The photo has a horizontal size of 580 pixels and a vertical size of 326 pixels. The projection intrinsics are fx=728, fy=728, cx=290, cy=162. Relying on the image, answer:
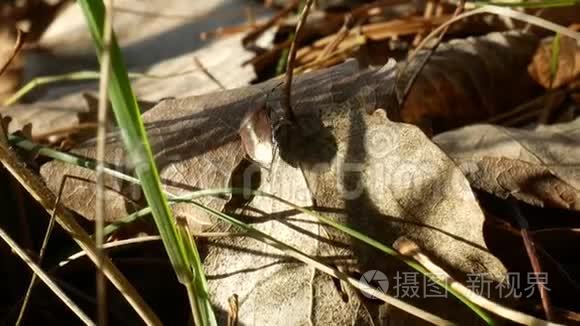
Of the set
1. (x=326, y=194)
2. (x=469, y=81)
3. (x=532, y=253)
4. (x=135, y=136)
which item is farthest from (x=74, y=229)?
(x=469, y=81)

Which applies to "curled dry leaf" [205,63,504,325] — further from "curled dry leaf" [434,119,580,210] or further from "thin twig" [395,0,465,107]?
"thin twig" [395,0,465,107]

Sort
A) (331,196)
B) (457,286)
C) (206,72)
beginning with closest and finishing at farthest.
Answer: (457,286) < (331,196) < (206,72)

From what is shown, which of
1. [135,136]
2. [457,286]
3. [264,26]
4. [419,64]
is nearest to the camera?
[135,136]

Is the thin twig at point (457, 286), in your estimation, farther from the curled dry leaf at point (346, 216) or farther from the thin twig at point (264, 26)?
the thin twig at point (264, 26)

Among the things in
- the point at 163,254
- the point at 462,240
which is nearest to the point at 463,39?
the point at 462,240

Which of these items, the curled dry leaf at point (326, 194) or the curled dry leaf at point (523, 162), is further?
the curled dry leaf at point (523, 162)

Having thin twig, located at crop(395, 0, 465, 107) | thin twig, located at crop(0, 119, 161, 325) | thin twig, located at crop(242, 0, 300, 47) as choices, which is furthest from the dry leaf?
thin twig, located at crop(242, 0, 300, 47)

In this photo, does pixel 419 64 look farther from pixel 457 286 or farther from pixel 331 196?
pixel 457 286

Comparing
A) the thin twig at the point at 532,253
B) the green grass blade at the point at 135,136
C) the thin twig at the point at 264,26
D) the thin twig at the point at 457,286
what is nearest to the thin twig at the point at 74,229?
the green grass blade at the point at 135,136
